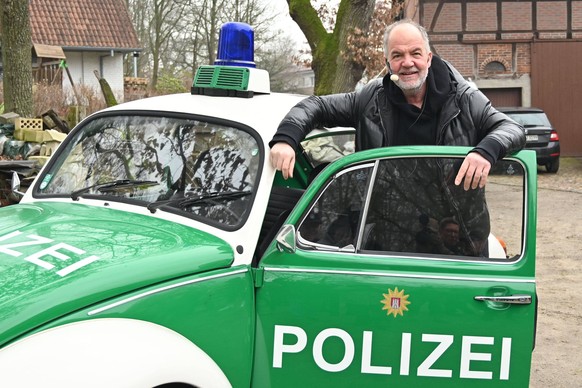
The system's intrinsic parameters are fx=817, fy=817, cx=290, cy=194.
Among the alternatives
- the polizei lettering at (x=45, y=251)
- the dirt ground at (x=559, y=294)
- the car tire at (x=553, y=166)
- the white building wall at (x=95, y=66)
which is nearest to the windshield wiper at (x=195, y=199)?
the polizei lettering at (x=45, y=251)

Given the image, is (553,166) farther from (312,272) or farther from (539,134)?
(312,272)

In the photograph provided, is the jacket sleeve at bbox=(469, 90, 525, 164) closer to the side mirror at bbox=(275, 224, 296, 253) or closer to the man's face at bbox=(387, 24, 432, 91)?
the man's face at bbox=(387, 24, 432, 91)

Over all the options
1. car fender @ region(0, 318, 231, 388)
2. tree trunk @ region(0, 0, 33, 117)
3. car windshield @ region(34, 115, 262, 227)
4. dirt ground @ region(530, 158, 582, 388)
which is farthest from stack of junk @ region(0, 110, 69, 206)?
car fender @ region(0, 318, 231, 388)

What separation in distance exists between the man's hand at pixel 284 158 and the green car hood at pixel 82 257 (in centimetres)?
44

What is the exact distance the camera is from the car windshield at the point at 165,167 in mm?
3695

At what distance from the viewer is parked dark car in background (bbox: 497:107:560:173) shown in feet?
64.8

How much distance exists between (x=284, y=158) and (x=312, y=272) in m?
0.53

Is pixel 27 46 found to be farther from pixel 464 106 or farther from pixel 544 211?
pixel 464 106

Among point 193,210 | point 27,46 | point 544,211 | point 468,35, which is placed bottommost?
point 544,211

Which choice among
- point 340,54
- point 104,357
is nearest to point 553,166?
point 340,54

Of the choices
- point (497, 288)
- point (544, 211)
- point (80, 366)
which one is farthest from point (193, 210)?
point (544, 211)

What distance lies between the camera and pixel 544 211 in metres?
14.0

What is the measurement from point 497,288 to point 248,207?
111cm

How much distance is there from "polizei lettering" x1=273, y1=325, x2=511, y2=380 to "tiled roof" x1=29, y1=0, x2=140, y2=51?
30.8m
